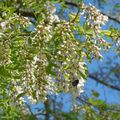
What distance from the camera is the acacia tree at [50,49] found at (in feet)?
8.67

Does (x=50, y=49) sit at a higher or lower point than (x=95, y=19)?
lower

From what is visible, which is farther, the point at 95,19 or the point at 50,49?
the point at 50,49

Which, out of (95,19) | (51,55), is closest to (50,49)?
(51,55)

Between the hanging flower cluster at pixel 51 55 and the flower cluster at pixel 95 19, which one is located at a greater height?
the flower cluster at pixel 95 19

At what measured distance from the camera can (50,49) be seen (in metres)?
2.81

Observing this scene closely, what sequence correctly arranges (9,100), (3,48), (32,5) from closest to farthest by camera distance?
(3,48)
(32,5)
(9,100)

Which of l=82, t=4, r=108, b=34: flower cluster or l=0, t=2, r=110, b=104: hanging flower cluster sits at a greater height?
l=82, t=4, r=108, b=34: flower cluster

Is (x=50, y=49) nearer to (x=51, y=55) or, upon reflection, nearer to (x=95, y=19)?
(x=51, y=55)

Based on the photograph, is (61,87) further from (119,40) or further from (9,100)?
(9,100)

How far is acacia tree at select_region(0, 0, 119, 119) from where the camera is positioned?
2.64 meters

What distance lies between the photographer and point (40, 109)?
667 cm

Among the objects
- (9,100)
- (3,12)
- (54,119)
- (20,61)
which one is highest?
(3,12)

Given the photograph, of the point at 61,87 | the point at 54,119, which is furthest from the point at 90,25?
the point at 54,119

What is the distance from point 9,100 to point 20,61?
555mm
